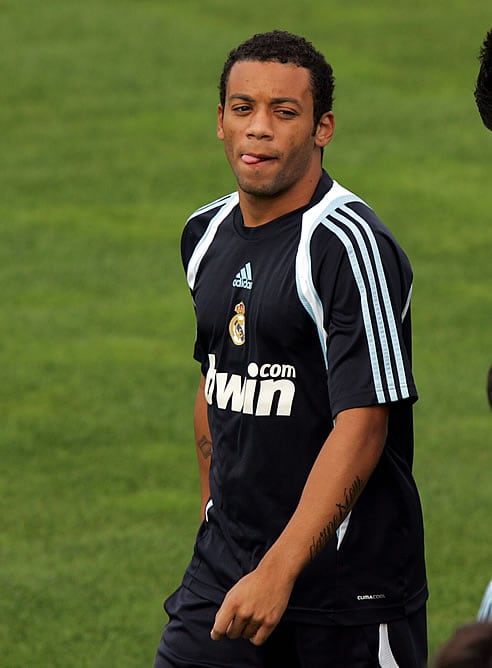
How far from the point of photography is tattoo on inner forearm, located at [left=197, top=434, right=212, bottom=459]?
5.10 meters

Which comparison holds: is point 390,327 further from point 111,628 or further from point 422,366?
point 422,366

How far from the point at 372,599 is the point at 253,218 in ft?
3.56

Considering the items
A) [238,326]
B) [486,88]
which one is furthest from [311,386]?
[486,88]

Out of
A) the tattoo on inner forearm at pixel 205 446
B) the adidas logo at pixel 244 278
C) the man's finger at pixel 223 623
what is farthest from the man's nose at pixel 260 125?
the man's finger at pixel 223 623

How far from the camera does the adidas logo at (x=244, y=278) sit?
446 centimetres

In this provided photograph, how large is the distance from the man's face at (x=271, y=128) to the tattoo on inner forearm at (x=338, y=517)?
2.84 feet

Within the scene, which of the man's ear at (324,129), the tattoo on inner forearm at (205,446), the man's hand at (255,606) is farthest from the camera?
the tattoo on inner forearm at (205,446)

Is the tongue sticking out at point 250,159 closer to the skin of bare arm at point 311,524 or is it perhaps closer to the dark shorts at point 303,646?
the skin of bare arm at point 311,524

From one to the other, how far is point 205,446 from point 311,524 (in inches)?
42.1

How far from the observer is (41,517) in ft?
30.8

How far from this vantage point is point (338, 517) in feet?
13.6

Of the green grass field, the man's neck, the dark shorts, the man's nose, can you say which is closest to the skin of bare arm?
the dark shorts

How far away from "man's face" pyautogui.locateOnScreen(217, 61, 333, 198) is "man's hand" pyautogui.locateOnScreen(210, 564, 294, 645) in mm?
1075

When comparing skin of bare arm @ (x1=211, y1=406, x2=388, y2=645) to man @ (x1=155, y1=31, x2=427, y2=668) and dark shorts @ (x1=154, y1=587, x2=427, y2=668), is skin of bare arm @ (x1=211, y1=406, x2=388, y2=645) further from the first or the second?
dark shorts @ (x1=154, y1=587, x2=427, y2=668)
